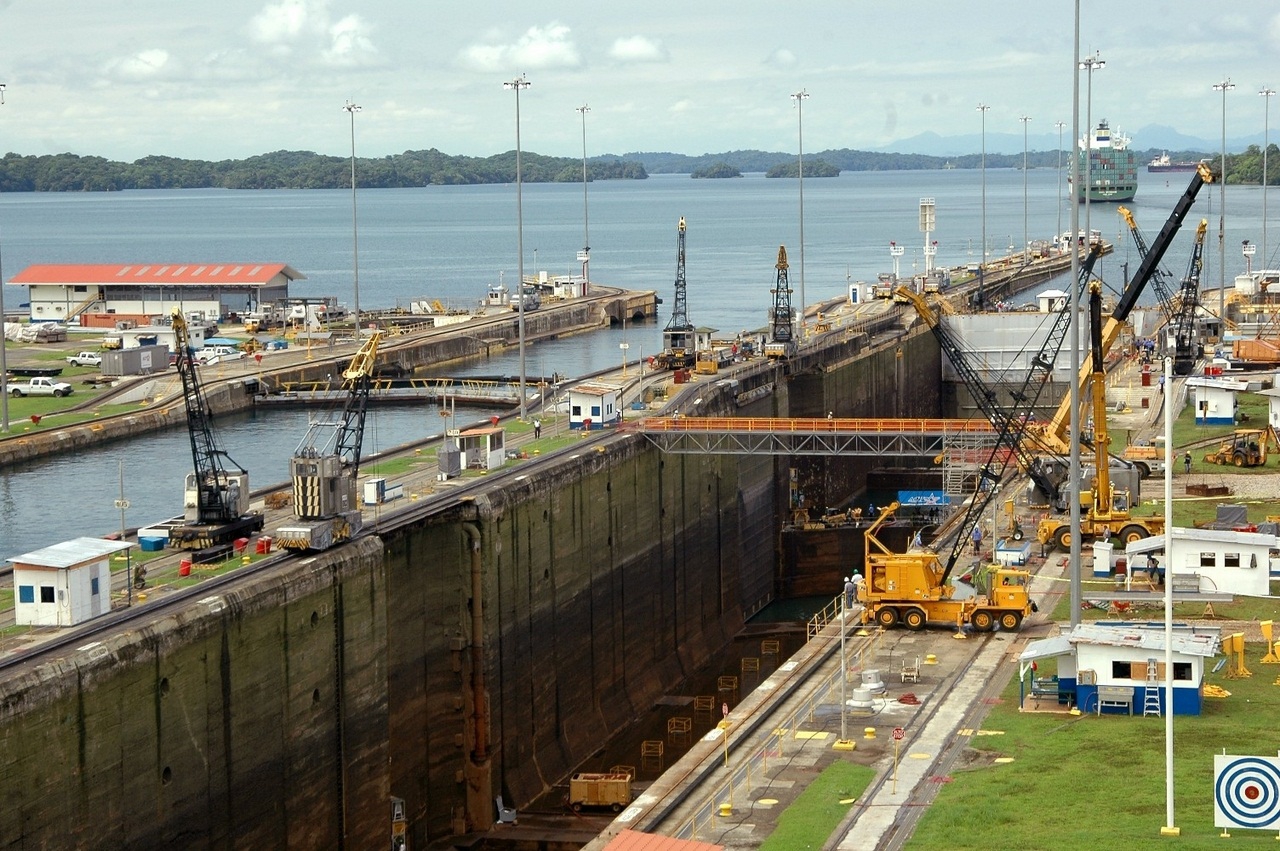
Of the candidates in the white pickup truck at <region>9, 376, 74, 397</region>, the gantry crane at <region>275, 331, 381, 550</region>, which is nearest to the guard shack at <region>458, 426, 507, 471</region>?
the gantry crane at <region>275, 331, 381, 550</region>

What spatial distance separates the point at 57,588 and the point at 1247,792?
2740cm

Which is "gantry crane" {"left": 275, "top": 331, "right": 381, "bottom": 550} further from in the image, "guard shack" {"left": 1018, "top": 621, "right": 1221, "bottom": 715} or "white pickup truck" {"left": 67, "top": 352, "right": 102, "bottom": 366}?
"white pickup truck" {"left": 67, "top": 352, "right": 102, "bottom": 366}

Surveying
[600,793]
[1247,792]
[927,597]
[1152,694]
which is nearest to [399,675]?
[600,793]

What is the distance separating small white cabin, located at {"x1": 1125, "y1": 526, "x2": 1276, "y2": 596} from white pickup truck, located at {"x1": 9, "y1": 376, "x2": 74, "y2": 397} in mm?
73050

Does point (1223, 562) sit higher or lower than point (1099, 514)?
lower

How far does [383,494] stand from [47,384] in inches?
2219

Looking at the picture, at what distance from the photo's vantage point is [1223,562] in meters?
58.3

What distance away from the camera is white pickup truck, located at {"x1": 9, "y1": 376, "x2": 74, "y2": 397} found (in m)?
108

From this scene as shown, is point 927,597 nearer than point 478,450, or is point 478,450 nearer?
point 927,597

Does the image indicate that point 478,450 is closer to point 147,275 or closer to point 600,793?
point 600,793

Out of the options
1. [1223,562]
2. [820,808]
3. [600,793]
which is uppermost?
[1223,562]

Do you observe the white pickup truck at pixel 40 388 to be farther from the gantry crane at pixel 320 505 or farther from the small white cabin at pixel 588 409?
the gantry crane at pixel 320 505

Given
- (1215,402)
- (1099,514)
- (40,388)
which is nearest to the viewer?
(1099,514)

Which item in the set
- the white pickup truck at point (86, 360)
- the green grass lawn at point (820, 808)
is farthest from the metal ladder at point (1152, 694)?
the white pickup truck at point (86, 360)
